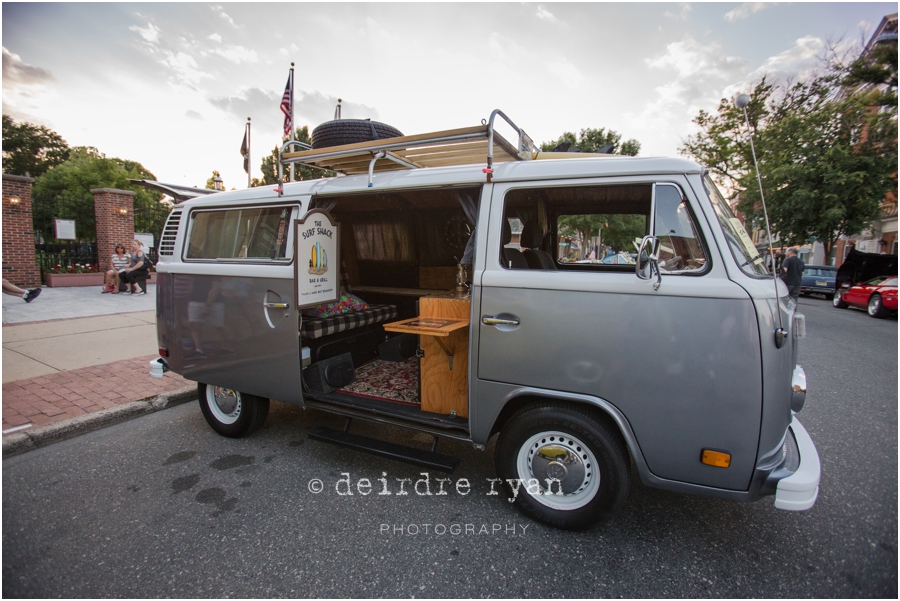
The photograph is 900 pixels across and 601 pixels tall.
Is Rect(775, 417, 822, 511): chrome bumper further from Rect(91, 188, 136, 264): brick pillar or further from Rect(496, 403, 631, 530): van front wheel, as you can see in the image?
Rect(91, 188, 136, 264): brick pillar

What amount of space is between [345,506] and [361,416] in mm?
650

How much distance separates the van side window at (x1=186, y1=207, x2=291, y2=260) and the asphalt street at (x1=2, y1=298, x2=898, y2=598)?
68.8 inches

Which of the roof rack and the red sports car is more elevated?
the roof rack

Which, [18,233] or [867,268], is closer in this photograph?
[18,233]

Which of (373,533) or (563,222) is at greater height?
(563,222)

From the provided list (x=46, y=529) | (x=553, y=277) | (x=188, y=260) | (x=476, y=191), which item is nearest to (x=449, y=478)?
(x=553, y=277)

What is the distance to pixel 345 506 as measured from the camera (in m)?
2.93

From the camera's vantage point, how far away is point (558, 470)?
265 cm

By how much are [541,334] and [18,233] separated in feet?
50.4

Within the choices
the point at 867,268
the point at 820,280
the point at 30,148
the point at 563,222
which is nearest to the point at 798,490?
the point at 563,222

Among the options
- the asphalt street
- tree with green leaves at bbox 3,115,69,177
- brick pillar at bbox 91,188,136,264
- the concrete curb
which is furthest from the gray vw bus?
tree with green leaves at bbox 3,115,69,177

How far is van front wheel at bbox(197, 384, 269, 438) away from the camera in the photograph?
386 cm

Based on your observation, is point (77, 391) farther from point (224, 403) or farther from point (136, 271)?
point (136, 271)

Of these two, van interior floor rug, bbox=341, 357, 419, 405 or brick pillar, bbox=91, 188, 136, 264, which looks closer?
van interior floor rug, bbox=341, 357, 419, 405
